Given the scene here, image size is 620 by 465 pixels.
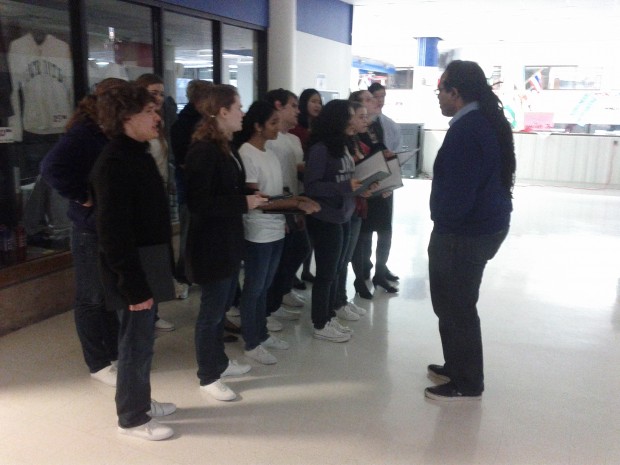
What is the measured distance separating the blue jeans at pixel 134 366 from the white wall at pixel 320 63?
4356 millimetres

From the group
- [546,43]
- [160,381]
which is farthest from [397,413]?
[546,43]

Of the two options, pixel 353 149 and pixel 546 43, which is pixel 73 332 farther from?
→ pixel 546 43

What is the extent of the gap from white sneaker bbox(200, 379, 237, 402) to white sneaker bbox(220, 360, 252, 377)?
181 millimetres

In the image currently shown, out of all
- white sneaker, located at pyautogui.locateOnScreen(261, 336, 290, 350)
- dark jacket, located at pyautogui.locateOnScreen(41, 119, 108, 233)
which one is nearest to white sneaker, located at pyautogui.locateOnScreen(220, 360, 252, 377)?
white sneaker, located at pyautogui.locateOnScreen(261, 336, 290, 350)

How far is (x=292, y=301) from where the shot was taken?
160 inches

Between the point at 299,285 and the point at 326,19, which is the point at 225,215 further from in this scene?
the point at 326,19

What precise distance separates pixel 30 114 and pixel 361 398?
2890 millimetres

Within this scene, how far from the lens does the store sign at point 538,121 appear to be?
12.9m

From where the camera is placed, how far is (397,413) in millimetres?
2643

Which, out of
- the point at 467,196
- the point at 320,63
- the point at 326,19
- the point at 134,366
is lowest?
the point at 134,366

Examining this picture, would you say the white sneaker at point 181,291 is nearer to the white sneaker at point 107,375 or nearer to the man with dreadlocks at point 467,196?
the white sneaker at point 107,375

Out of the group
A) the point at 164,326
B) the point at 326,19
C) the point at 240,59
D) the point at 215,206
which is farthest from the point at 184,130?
the point at 326,19

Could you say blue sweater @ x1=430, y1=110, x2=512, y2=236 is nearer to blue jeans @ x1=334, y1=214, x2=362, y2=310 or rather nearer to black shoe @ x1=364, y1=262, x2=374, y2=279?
blue jeans @ x1=334, y1=214, x2=362, y2=310

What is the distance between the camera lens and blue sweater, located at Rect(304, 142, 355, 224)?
3.13 metres
